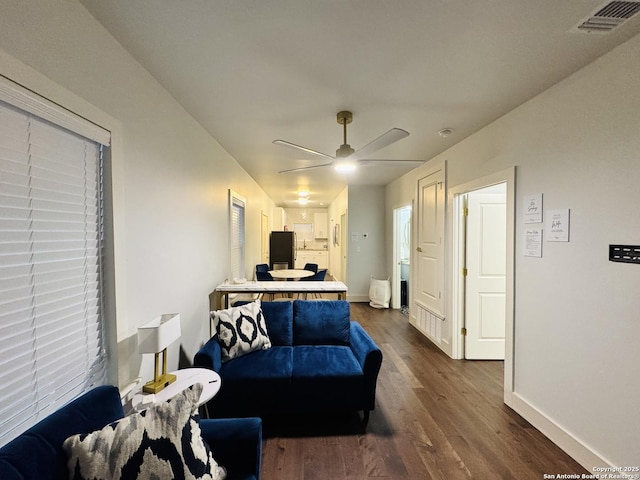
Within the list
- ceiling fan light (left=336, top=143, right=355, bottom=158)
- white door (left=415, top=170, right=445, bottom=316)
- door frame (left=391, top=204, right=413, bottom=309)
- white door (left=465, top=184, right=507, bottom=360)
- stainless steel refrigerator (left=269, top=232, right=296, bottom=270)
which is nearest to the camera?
ceiling fan light (left=336, top=143, right=355, bottom=158)

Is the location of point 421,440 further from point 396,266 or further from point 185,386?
point 396,266

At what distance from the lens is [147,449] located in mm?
1024

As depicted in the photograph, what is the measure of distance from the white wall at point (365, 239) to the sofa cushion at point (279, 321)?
3.30 metres

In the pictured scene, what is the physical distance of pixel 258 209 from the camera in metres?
6.02

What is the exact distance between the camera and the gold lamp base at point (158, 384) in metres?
1.62

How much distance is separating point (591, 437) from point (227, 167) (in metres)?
4.02

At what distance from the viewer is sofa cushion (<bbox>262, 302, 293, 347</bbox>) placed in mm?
2662

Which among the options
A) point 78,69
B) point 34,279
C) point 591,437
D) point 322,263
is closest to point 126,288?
point 34,279

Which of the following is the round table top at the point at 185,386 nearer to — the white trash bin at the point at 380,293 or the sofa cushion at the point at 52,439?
the sofa cushion at the point at 52,439

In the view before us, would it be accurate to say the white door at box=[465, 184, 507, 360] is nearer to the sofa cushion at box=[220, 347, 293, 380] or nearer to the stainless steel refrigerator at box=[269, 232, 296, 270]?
the sofa cushion at box=[220, 347, 293, 380]

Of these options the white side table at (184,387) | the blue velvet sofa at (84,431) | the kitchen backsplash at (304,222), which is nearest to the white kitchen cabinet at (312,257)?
the kitchen backsplash at (304,222)

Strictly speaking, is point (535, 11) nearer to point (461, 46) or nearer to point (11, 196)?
point (461, 46)

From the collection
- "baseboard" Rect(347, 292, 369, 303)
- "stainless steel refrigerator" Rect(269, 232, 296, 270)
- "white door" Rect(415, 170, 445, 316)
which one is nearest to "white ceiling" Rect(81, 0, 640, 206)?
"white door" Rect(415, 170, 445, 316)

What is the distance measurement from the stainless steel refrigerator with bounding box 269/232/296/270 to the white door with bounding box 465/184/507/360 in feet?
18.3
